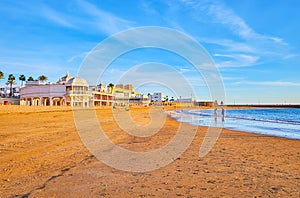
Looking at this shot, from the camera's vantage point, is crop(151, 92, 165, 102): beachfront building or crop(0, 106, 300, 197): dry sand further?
crop(151, 92, 165, 102): beachfront building

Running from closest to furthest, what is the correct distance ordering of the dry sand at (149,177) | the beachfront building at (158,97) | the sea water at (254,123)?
the dry sand at (149,177)
the sea water at (254,123)
the beachfront building at (158,97)

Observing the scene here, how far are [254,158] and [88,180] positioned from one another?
5.39 m

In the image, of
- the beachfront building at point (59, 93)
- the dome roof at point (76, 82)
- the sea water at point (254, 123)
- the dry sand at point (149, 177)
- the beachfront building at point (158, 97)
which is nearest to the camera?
the dry sand at point (149, 177)

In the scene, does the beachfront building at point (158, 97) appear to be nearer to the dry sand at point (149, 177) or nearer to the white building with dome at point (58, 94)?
the white building with dome at point (58, 94)

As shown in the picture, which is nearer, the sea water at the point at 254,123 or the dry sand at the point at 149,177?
the dry sand at the point at 149,177

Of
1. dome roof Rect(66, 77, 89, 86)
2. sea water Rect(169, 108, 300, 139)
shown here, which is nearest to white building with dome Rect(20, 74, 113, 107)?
dome roof Rect(66, 77, 89, 86)

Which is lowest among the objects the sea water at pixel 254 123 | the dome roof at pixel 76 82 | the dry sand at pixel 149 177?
the sea water at pixel 254 123

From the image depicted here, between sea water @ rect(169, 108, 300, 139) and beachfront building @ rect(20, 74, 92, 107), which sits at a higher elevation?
beachfront building @ rect(20, 74, 92, 107)

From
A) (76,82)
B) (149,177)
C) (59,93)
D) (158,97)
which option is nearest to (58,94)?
(59,93)

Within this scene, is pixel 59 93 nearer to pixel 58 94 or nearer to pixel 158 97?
pixel 58 94

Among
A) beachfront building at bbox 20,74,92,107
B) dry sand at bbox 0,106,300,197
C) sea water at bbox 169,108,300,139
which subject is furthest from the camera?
beachfront building at bbox 20,74,92,107

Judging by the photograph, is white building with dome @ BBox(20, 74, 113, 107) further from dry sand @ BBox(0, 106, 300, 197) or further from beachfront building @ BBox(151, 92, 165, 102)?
beachfront building @ BBox(151, 92, 165, 102)

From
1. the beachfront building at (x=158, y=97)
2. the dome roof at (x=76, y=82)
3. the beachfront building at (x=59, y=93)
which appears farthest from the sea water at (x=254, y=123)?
the beachfront building at (x=158, y=97)

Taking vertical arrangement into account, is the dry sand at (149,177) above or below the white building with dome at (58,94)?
below
